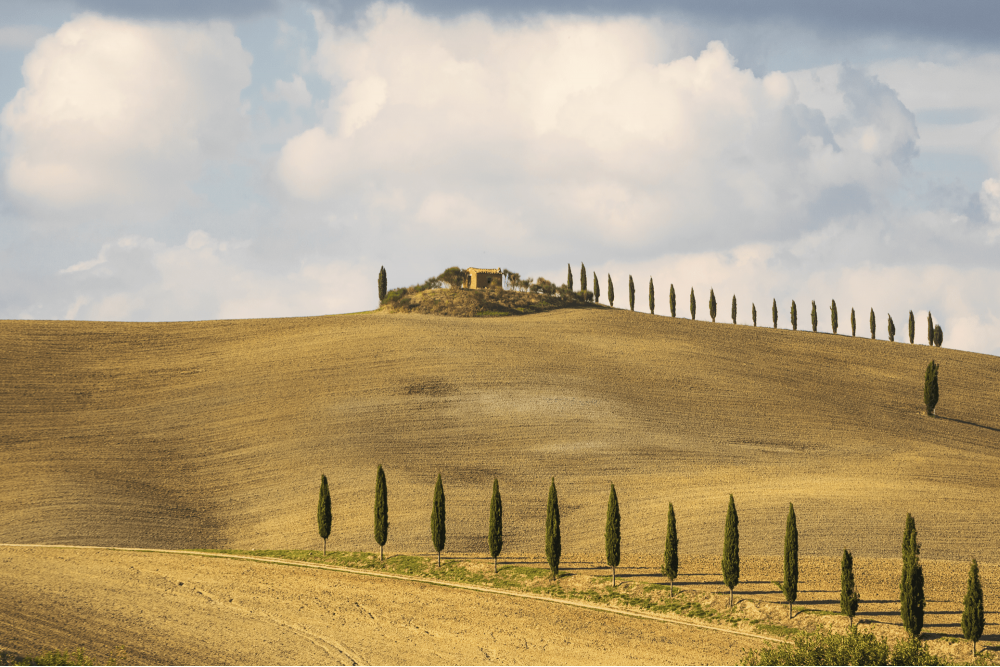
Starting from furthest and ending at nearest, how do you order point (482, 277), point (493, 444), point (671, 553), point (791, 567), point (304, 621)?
point (482, 277) < point (493, 444) < point (671, 553) < point (791, 567) < point (304, 621)

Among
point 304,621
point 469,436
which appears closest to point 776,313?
point 469,436

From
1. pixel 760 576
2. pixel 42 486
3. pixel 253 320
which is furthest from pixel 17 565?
pixel 253 320

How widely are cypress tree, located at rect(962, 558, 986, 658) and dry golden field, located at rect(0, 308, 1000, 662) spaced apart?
1724 millimetres

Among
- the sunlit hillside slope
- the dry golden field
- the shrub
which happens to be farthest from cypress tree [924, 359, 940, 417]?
the shrub

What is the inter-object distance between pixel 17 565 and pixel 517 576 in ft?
61.6

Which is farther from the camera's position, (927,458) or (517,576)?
(927,458)

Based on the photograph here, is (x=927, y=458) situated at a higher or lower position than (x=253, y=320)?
lower

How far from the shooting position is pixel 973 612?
27484 millimetres

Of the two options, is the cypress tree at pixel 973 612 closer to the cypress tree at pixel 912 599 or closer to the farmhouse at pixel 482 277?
the cypress tree at pixel 912 599

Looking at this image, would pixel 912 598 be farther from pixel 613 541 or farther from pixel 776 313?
pixel 776 313

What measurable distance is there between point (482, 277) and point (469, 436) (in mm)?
44416

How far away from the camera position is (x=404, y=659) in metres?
26.5

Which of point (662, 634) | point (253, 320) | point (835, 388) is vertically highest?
point (253, 320)

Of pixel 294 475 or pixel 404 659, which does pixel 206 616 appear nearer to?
pixel 404 659
